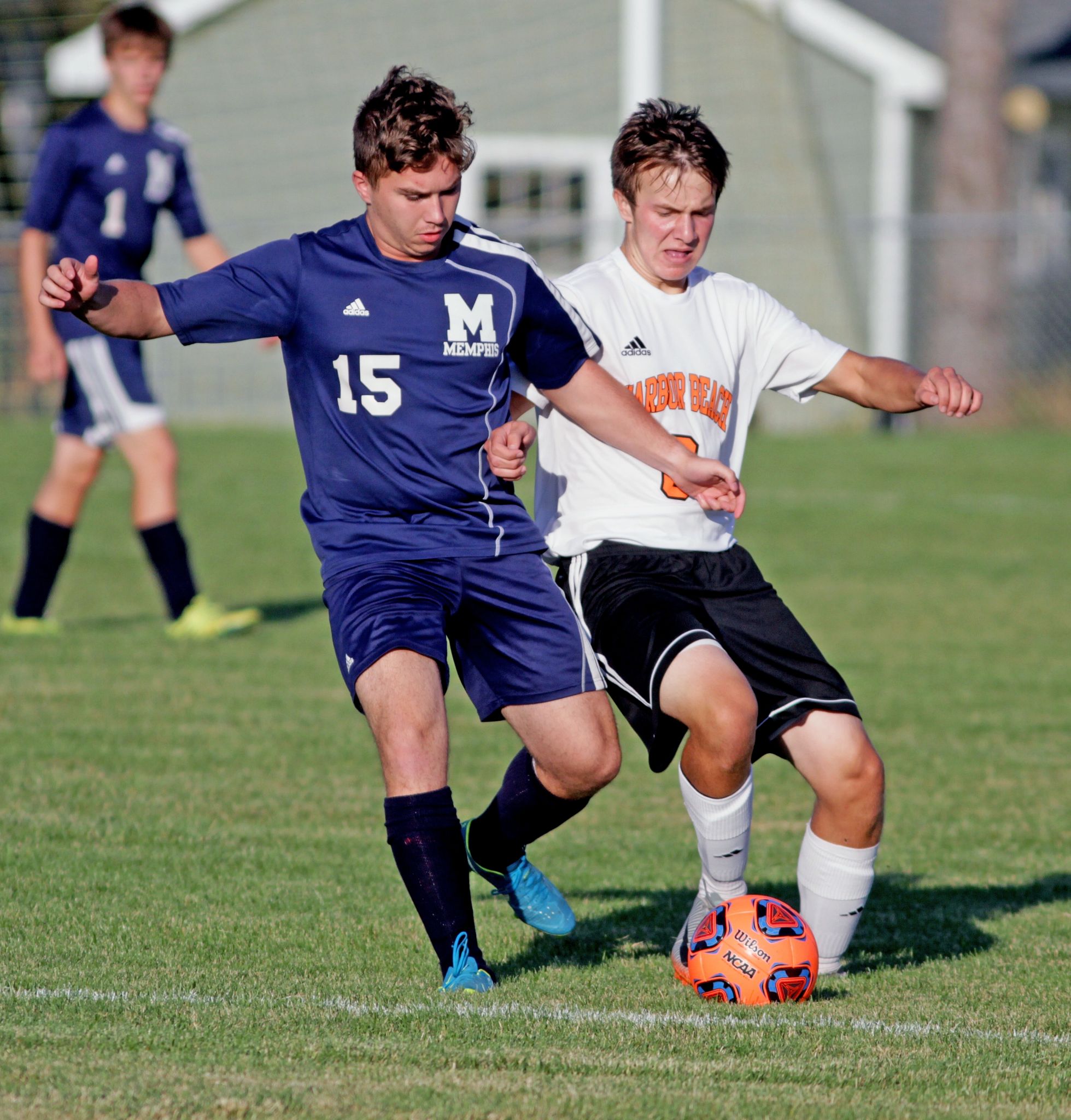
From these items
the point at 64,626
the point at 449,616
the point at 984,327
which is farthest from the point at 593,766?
the point at 984,327

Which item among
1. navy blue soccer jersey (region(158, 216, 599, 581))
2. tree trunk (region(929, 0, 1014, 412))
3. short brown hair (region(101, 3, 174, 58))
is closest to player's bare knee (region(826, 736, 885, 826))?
navy blue soccer jersey (region(158, 216, 599, 581))

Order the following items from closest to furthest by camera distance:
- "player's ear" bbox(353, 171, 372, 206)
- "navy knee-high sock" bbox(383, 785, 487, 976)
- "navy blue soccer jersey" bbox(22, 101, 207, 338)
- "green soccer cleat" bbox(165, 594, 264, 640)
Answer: "navy knee-high sock" bbox(383, 785, 487, 976) < "player's ear" bbox(353, 171, 372, 206) < "navy blue soccer jersey" bbox(22, 101, 207, 338) < "green soccer cleat" bbox(165, 594, 264, 640)

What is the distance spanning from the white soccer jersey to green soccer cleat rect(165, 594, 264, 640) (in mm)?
4436

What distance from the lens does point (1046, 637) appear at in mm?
9672

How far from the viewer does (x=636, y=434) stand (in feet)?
14.6

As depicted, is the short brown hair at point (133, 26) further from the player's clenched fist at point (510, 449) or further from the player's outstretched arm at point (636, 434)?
the player's clenched fist at point (510, 449)

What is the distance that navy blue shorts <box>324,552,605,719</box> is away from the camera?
13.8ft

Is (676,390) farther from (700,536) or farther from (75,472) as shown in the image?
(75,472)

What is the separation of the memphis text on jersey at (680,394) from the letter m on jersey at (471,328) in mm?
485

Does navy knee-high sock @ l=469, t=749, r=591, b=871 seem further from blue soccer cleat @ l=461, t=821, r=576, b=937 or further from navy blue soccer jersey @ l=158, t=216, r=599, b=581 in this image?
navy blue soccer jersey @ l=158, t=216, r=599, b=581

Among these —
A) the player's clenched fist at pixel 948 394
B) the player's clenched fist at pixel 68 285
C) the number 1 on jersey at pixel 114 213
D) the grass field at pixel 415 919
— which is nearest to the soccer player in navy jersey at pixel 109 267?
the number 1 on jersey at pixel 114 213

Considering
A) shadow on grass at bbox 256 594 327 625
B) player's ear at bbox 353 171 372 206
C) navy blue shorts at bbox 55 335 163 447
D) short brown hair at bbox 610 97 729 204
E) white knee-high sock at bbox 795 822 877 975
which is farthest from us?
shadow on grass at bbox 256 594 327 625

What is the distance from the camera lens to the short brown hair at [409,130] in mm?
4121

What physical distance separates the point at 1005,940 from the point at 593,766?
126 centimetres
